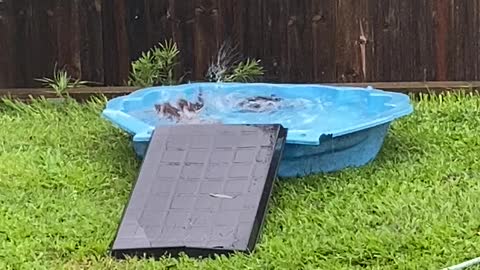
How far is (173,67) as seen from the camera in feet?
19.1

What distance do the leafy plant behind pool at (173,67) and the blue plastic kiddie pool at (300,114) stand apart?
0.72 metres

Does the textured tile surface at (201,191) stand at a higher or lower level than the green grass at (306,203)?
higher

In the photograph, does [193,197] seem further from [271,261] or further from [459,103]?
[459,103]

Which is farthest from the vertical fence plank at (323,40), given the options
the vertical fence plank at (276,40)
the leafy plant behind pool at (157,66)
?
the leafy plant behind pool at (157,66)

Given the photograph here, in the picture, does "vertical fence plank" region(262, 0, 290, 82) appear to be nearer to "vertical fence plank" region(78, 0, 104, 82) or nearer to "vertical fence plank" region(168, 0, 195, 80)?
"vertical fence plank" region(168, 0, 195, 80)

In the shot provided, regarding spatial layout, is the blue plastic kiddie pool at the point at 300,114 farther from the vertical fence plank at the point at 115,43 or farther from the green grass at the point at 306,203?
the vertical fence plank at the point at 115,43

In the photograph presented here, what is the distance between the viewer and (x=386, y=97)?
4.71 metres

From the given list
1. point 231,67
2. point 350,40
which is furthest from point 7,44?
point 350,40

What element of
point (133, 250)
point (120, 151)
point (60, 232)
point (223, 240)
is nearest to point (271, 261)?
point (223, 240)

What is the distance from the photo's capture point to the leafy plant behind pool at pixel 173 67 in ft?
18.7

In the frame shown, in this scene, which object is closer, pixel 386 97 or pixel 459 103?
pixel 386 97

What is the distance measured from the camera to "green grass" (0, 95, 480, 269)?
329 cm

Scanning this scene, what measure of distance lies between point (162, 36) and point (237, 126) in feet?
6.24

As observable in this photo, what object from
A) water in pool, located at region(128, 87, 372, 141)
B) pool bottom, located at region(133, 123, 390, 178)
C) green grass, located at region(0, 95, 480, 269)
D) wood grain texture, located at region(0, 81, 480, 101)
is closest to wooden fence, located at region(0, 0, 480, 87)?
wood grain texture, located at region(0, 81, 480, 101)
